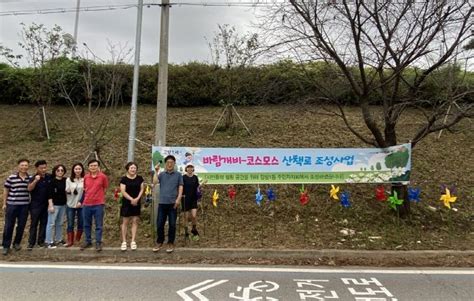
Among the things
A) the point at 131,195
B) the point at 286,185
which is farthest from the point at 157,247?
the point at 286,185

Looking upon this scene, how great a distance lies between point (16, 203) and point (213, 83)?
8.78 metres

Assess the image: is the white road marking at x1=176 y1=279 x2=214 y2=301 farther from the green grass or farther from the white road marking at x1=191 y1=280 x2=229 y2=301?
the green grass

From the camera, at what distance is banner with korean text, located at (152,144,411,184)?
8.62 metres

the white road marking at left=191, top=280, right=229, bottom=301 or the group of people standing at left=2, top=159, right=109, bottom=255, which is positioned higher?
the group of people standing at left=2, top=159, right=109, bottom=255

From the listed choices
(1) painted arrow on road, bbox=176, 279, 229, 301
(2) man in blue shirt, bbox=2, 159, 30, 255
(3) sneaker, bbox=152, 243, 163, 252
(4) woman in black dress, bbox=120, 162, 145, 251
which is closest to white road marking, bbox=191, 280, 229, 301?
(1) painted arrow on road, bbox=176, 279, 229, 301

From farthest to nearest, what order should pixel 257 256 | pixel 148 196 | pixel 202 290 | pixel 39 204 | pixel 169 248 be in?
pixel 148 196, pixel 39 204, pixel 169 248, pixel 257 256, pixel 202 290

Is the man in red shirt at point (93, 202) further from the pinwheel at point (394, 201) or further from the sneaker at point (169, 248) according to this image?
the pinwheel at point (394, 201)

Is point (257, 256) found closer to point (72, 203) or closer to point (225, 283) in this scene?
point (225, 283)

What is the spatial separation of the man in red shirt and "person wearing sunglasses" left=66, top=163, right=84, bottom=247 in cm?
24

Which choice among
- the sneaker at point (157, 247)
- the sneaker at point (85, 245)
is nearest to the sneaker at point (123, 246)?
the sneaker at point (157, 247)

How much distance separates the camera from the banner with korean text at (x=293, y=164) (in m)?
8.62

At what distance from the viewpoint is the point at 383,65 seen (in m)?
8.16

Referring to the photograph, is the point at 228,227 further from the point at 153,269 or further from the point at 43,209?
the point at 43,209

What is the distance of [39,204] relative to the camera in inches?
281
